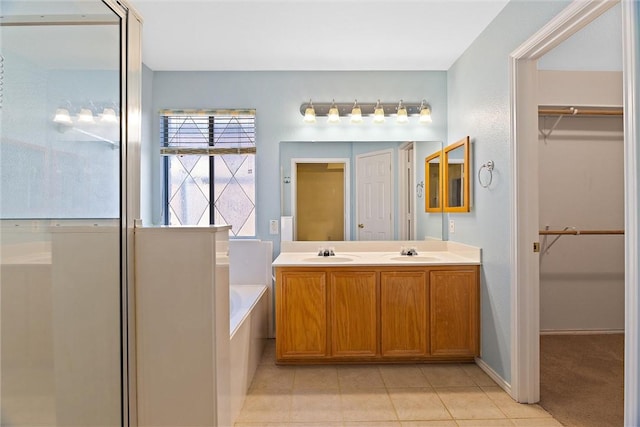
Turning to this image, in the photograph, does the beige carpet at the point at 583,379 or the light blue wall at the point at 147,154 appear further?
the light blue wall at the point at 147,154

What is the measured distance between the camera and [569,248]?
3250 mm

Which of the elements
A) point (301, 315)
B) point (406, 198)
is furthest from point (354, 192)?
point (301, 315)

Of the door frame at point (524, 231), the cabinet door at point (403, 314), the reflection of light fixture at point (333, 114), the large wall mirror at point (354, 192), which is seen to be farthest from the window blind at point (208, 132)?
the door frame at point (524, 231)

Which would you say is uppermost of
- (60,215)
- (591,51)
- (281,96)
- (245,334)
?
(591,51)

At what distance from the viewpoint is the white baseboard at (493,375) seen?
2.25m

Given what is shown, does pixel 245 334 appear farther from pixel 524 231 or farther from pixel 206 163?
pixel 524 231

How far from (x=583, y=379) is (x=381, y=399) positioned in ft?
4.50

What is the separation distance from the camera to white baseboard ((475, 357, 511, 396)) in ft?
7.39

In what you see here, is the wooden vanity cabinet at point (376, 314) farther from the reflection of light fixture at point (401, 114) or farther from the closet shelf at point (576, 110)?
the closet shelf at point (576, 110)

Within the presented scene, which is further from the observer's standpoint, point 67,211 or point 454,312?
point 454,312

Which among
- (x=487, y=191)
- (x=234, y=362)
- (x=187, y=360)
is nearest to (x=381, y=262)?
(x=487, y=191)

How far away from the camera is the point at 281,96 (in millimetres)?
3268

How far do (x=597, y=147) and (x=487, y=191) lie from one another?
155 cm

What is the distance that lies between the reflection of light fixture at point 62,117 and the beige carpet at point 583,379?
8.76 feet
